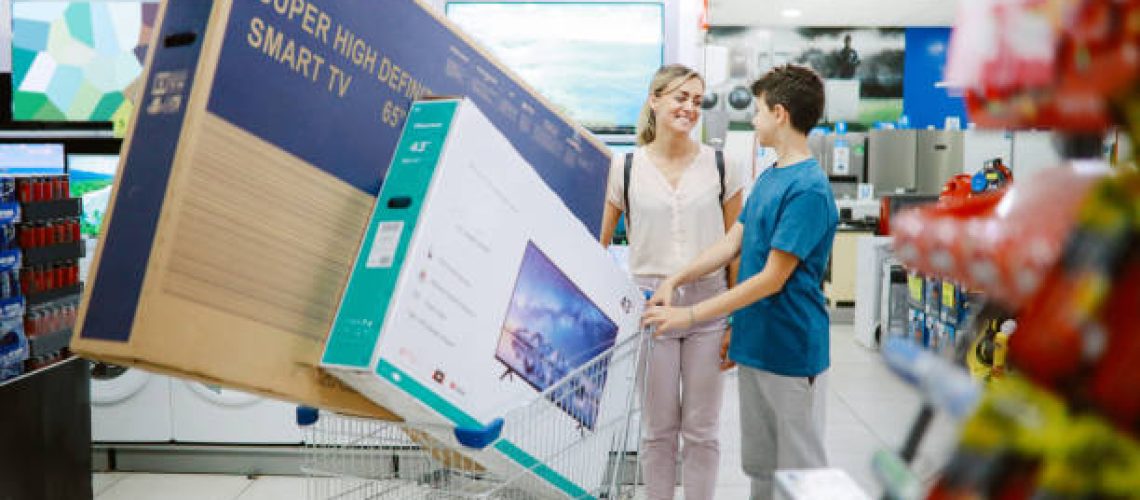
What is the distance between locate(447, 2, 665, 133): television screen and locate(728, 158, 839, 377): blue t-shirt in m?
1.73

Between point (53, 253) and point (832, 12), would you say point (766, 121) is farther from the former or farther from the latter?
point (832, 12)

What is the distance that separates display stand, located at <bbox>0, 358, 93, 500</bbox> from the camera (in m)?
2.89

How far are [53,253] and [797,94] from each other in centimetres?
228

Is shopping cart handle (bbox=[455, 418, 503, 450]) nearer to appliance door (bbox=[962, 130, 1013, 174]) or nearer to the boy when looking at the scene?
the boy

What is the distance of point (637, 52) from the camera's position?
4.13 m

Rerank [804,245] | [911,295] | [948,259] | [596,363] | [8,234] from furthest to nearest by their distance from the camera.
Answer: [911,295] → [8,234] → [804,245] → [596,363] → [948,259]

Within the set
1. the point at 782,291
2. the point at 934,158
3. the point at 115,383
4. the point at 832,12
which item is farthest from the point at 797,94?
the point at 832,12

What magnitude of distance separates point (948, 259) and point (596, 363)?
3.61 ft

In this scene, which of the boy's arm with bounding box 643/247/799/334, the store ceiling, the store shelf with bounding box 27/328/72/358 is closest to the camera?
the boy's arm with bounding box 643/247/799/334

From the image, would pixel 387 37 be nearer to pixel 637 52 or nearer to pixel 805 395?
pixel 805 395

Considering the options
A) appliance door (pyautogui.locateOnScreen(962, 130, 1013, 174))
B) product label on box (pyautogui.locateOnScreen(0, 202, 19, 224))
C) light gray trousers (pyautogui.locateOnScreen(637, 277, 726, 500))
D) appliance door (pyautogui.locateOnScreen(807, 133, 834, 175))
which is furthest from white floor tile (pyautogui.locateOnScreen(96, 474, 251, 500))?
appliance door (pyautogui.locateOnScreen(807, 133, 834, 175))

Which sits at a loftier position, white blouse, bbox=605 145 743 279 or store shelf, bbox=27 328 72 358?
white blouse, bbox=605 145 743 279


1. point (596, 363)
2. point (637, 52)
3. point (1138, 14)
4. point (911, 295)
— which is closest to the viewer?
point (1138, 14)

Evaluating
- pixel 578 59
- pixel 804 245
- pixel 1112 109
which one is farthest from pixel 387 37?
pixel 578 59
